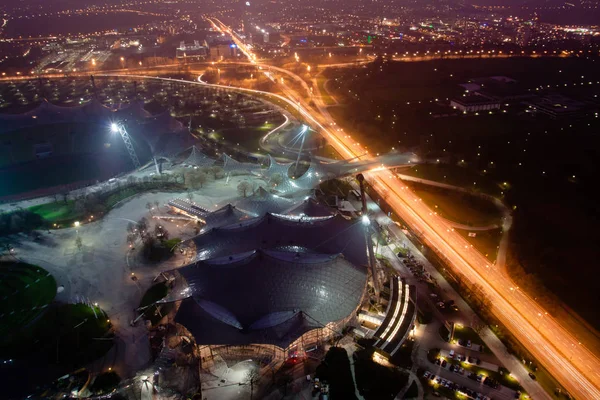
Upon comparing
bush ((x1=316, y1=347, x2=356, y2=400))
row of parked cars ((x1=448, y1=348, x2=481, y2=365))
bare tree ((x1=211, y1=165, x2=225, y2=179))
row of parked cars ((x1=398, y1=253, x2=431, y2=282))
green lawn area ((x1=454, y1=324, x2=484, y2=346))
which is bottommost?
row of parked cars ((x1=448, y1=348, x2=481, y2=365))

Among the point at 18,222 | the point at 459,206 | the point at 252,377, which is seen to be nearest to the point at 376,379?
the point at 252,377

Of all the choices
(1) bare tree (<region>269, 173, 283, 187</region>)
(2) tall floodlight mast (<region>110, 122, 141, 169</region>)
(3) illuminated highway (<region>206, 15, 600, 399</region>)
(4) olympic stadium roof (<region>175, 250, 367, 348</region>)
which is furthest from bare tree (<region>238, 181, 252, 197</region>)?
(2) tall floodlight mast (<region>110, 122, 141, 169</region>)

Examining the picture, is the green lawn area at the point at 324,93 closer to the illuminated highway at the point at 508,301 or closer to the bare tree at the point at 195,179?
the illuminated highway at the point at 508,301

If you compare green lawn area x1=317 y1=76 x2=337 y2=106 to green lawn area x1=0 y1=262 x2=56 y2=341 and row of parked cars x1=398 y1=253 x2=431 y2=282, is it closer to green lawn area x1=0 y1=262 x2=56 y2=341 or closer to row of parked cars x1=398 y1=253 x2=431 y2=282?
row of parked cars x1=398 y1=253 x2=431 y2=282

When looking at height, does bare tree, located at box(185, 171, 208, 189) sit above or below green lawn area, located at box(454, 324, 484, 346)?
above

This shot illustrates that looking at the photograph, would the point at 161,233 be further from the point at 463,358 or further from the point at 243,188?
the point at 463,358

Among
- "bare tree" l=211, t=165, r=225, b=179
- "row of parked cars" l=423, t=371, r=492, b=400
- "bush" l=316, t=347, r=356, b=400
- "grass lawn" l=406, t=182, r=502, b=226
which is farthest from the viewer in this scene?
"bare tree" l=211, t=165, r=225, b=179

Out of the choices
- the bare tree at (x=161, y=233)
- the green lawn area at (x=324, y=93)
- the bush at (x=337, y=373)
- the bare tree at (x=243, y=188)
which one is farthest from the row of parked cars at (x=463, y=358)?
the green lawn area at (x=324, y=93)
